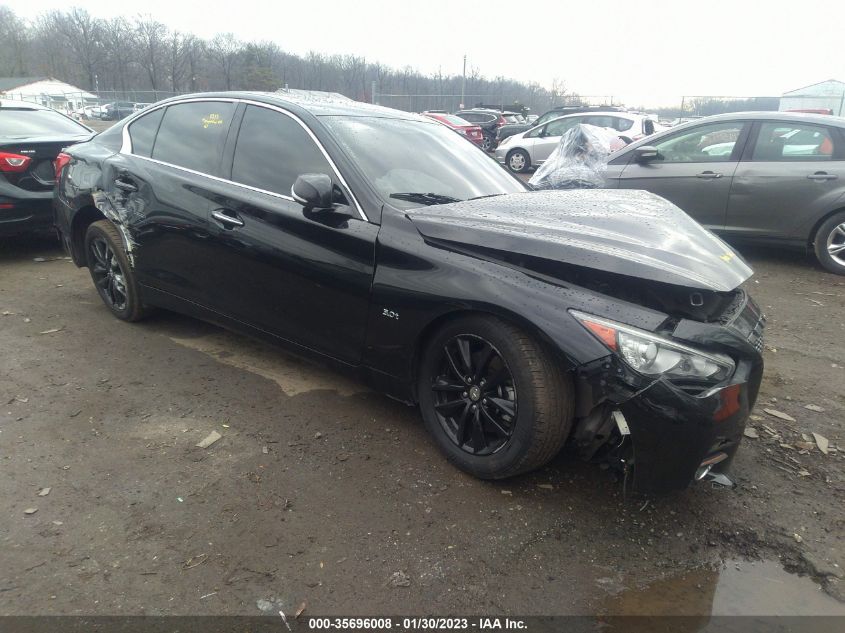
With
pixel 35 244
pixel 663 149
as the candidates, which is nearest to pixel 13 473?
pixel 35 244

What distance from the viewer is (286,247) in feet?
10.7

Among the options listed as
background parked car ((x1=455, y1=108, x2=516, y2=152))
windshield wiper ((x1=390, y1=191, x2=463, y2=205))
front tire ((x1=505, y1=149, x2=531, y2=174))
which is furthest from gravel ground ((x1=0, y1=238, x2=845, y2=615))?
background parked car ((x1=455, y1=108, x2=516, y2=152))

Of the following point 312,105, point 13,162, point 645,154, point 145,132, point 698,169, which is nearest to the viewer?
point 312,105

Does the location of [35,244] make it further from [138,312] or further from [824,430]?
[824,430]

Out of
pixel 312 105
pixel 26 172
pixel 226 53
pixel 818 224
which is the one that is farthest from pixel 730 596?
pixel 226 53

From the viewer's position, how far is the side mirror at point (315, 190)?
9.66 feet

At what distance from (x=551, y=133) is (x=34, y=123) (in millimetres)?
12507

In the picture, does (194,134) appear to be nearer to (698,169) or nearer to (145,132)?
(145,132)

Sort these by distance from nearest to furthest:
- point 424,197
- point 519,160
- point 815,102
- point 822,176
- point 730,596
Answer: point 730,596
point 424,197
point 822,176
point 519,160
point 815,102

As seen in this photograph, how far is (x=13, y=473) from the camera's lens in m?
2.80

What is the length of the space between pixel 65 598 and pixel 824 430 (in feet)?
11.9

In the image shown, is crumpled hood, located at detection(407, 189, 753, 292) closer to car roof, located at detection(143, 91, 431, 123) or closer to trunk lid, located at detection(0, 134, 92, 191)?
car roof, located at detection(143, 91, 431, 123)

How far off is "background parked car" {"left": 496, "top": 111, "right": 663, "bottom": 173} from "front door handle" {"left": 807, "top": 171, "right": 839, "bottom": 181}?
9409 mm

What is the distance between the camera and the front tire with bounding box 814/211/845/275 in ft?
20.3
